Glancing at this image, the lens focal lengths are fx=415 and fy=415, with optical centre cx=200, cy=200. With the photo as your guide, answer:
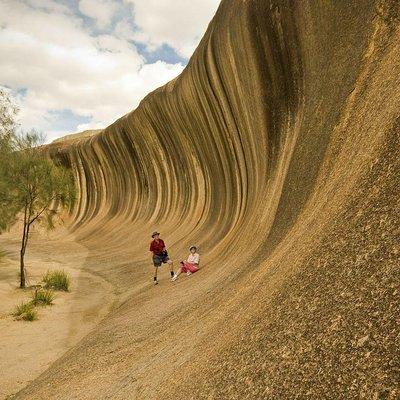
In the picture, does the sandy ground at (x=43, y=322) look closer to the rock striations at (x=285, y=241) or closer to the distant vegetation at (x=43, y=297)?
the distant vegetation at (x=43, y=297)

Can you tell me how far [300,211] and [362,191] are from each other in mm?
2139

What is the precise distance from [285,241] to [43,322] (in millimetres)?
7444

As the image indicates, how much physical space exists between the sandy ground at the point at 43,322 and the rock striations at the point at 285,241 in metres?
0.70

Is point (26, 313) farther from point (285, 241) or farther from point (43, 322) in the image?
point (285, 241)

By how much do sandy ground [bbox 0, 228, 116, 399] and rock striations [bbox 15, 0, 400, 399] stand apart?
2.31ft

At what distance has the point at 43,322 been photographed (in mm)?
10211

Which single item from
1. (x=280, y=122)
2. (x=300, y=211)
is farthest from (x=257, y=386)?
(x=280, y=122)

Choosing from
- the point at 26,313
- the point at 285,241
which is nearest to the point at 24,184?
the point at 26,313

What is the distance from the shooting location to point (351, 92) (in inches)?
209

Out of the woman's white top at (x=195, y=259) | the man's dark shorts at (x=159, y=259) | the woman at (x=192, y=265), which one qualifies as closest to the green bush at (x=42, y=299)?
the man's dark shorts at (x=159, y=259)

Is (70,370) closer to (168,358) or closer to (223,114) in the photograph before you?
(168,358)

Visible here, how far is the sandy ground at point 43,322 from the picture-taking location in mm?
7344

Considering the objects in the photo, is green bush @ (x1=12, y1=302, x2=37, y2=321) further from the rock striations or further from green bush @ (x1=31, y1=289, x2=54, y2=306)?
the rock striations

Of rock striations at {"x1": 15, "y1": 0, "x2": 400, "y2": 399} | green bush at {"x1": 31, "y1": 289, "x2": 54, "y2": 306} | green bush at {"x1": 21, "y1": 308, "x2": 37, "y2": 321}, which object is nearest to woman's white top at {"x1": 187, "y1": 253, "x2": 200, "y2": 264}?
rock striations at {"x1": 15, "y1": 0, "x2": 400, "y2": 399}
